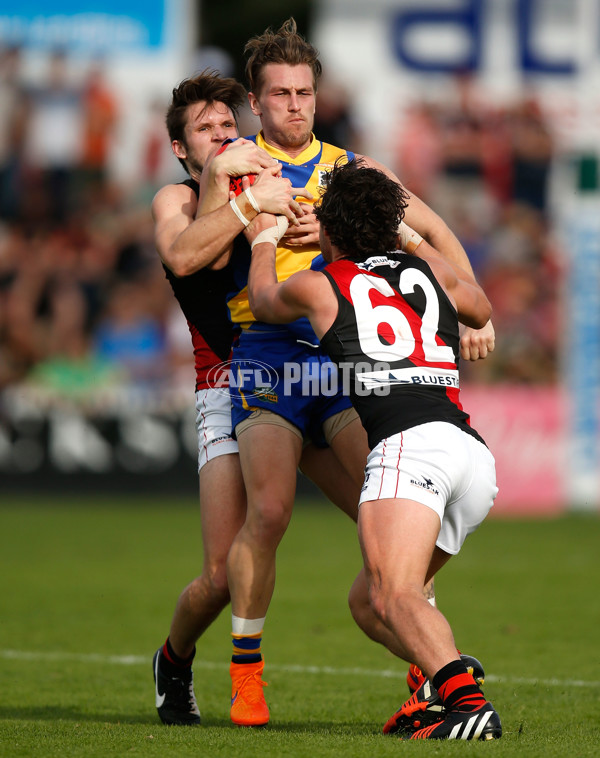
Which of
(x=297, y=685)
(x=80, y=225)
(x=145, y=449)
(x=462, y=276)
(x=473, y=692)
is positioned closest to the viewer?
(x=473, y=692)

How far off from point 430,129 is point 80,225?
5.50 m

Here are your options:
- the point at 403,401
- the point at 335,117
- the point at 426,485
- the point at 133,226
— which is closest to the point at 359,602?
the point at 426,485

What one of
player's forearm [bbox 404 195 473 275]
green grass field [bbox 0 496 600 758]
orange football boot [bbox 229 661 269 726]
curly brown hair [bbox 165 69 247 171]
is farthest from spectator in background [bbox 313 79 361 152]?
orange football boot [bbox 229 661 269 726]

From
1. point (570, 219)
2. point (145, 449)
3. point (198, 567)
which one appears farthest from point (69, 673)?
point (570, 219)

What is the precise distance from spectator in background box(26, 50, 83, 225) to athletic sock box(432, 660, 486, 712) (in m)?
14.1

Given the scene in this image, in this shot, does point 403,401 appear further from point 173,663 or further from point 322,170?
point 173,663

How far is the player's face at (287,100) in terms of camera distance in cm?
509

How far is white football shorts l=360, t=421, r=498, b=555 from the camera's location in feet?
13.9

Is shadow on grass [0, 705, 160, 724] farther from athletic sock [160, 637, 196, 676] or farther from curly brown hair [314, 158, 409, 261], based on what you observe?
curly brown hair [314, 158, 409, 261]

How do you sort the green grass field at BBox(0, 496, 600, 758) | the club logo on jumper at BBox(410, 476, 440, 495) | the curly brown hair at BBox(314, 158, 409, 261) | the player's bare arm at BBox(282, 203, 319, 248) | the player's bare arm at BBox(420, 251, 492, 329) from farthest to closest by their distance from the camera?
the player's bare arm at BBox(282, 203, 319, 248), the player's bare arm at BBox(420, 251, 492, 329), the curly brown hair at BBox(314, 158, 409, 261), the green grass field at BBox(0, 496, 600, 758), the club logo on jumper at BBox(410, 476, 440, 495)

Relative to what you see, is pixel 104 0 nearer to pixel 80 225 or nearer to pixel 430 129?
pixel 80 225

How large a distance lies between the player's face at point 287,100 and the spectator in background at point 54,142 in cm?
1251

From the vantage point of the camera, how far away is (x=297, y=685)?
19.6ft

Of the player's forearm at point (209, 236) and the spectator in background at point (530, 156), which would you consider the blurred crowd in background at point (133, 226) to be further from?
the player's forearm at point (209, 236)
